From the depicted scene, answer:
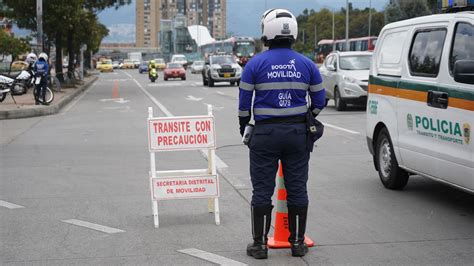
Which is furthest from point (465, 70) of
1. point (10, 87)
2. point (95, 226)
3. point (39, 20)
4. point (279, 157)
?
point (39, 20)

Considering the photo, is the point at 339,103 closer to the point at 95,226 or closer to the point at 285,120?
the point at 95,226

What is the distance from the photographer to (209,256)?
20.7 feet

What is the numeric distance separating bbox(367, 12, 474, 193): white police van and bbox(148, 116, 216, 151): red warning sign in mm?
2340

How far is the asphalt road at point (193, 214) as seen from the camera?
251 inches

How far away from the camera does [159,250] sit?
655cm

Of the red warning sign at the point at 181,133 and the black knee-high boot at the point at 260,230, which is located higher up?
the red warning sign at the point at 181,133

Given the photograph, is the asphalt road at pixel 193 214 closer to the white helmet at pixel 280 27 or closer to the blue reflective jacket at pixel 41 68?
the white helmet at pixel 280 27

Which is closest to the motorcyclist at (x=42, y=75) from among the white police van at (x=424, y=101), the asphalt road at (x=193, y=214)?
the asphalt road at (x=193, y=214)

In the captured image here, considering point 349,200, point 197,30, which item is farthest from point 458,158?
point 197,30

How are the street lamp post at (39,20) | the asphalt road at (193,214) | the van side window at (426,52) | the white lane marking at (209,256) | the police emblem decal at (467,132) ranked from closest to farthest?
the white lane marking at (209,256) < the asphalt road at (193,214) < the police emblem decal at (467,132) < the van side window at (426,52) < the street lamp post at (39,20)

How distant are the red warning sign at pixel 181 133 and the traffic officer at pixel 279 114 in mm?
1434

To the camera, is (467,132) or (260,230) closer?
(260,230)

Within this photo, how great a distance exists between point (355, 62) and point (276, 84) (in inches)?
672

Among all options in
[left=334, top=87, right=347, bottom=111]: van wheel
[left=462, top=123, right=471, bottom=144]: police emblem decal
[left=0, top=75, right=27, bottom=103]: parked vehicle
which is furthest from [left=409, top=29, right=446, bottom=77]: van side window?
[left=0, top=75, right=27, bottom=103]: parked vehicle
